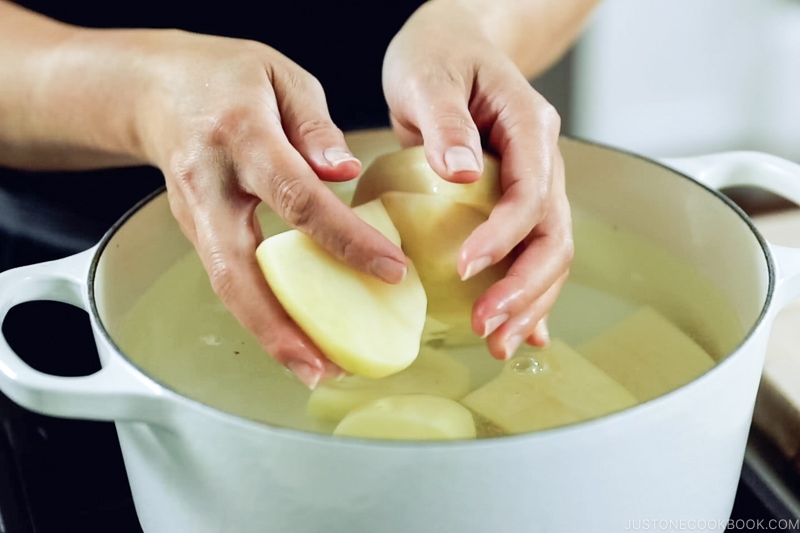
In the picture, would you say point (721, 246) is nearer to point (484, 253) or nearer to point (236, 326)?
point (484, 253)

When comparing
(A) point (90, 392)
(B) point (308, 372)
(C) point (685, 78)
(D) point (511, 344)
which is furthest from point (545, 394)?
(C) point (685, 78)

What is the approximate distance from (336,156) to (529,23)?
0.41m

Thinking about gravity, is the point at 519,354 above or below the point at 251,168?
below

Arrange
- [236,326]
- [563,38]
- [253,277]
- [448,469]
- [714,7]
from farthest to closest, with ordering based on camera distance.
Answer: [714,7] → [563,38] → [236,326] → [253,277] → [448,469]

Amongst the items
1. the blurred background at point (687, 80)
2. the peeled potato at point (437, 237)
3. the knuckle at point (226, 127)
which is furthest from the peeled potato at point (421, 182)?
the blurred background at point (687, 80)

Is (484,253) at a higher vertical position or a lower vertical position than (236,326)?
higher

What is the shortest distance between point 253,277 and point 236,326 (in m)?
0.11

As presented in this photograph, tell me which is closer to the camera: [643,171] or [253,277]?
[253,277]

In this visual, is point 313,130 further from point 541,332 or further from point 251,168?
point 541,332

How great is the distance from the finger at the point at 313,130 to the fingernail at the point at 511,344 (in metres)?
0.13

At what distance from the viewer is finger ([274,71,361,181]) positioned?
407mm

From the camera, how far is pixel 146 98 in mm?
474

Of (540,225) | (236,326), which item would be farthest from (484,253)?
(236,326)

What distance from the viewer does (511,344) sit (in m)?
0.45
